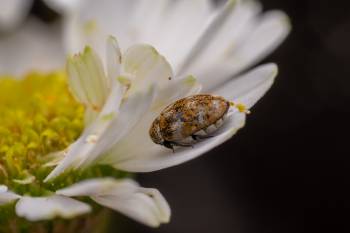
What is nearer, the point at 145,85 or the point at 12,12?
the point at 145,85

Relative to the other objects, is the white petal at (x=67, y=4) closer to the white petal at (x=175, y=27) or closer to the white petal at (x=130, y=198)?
the white petal at (x=175, y=27)

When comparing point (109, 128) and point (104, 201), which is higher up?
point (109, 128)

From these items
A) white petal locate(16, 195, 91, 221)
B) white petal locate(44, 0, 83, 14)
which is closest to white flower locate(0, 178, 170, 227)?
white petal locate(16, 195, 91, 221)

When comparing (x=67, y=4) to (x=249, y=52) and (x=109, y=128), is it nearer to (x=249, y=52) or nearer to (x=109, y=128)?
(x=249, y=52)

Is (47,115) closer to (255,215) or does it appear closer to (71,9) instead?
(71,9)

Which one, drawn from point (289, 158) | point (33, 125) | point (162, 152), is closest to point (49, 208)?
point (162, 152)

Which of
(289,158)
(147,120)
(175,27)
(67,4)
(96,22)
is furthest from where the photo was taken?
(289,158)

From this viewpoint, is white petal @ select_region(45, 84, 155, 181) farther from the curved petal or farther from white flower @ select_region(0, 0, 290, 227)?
the curved petal
